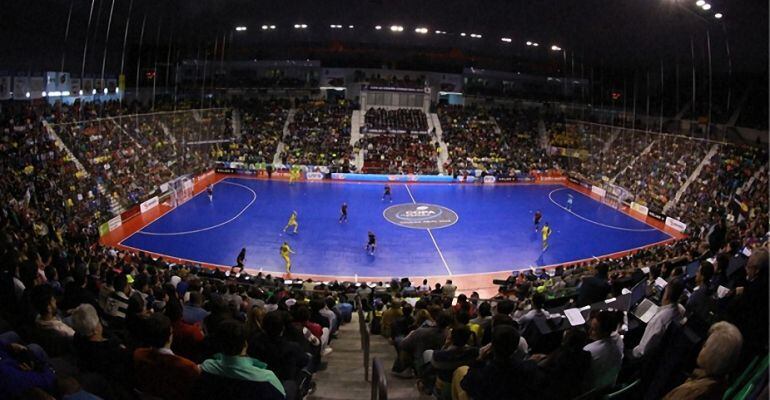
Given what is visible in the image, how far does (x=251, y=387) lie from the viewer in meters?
3.36

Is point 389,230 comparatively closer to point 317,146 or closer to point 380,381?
point 317,146

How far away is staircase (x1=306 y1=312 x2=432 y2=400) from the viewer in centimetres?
608

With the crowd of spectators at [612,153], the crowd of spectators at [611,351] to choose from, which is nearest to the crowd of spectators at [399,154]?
the crowd of spectators at [612,153]

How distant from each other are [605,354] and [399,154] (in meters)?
41.8

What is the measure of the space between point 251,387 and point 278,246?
65.1 feet

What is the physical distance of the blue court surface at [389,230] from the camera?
21.2 m

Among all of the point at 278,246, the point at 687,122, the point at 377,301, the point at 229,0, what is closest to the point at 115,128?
the point at 229,0

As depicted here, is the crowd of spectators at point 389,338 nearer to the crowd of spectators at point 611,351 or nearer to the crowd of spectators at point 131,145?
the crowd of spectators at point 611,351

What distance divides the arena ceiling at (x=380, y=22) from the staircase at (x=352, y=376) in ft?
72.5

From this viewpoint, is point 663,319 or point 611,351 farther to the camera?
point 663,319

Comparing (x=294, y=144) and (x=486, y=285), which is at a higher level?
(x=294, y=144)

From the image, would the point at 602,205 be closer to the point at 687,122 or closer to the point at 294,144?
the point at 687,122

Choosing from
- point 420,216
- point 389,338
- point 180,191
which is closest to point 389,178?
point 420,216

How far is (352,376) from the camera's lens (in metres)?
7.29
